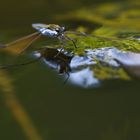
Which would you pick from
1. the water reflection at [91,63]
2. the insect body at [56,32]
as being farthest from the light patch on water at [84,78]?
the insect body at [56,32]

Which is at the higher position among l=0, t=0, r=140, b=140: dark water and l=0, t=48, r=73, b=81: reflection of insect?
l=0, t=48, r=73, b=81: reflection of insect

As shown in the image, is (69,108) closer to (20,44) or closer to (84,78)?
(84,78)

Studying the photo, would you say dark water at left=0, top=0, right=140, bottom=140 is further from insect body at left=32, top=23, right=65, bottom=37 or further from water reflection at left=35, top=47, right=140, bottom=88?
insect body at left=32, top=23, right=65, bottom=37

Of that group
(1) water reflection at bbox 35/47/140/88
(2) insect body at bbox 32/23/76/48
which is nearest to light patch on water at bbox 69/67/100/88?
(1) water reflection at bbox 35/47/140/88

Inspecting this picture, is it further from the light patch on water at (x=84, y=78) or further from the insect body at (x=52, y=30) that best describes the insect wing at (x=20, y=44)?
the light patch on water at (x=84, y=78)

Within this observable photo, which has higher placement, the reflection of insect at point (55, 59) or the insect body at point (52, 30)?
the insect body at point (52, 30)

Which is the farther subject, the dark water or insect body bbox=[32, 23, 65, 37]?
insect body bbox=[32, 23, 65, 37]

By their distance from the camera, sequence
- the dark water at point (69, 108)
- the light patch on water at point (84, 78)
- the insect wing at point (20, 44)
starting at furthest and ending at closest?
the insect wing at point (20, 44)
the light patch on water at point (84, 78)
the dark water at point (69, 108)

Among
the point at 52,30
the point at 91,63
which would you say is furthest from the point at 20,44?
the point at 91,63

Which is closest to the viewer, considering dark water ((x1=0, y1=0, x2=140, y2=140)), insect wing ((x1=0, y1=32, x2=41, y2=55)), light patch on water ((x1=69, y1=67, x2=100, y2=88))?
dark water ((x1=0, y1=0, x2=140, y2=140))
